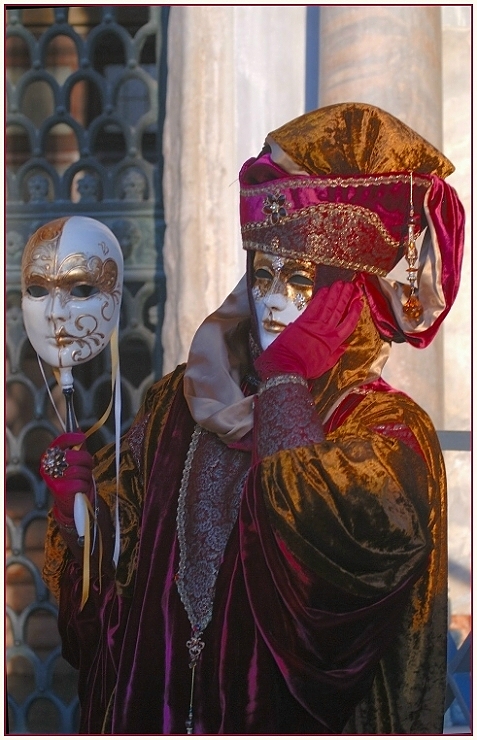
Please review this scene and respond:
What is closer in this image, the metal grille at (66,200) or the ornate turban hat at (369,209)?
the ornate turban hat at (369,209)

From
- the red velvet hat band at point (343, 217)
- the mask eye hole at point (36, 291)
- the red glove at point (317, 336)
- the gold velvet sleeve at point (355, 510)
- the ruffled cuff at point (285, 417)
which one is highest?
the red velvet hat band at point (343, 217)

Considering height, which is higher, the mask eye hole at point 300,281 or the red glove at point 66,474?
the mask eye hole at point 300,281

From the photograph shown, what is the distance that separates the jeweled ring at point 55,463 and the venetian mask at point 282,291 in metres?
0.49

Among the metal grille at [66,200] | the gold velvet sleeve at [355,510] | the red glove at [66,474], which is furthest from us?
the metal grille at [66,200]

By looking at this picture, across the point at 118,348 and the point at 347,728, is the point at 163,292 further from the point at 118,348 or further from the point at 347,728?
Result: the point at 347,728

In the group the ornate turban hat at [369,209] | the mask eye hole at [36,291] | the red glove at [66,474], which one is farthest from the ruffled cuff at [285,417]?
the mask eye hole at [36,291]

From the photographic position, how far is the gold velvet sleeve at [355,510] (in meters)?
2.67

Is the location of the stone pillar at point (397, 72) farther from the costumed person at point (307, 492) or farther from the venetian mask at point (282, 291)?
the venetian mask at point (282, 291)

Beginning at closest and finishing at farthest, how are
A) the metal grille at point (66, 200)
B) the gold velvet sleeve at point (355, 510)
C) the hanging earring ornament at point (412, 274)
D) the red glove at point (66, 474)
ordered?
the gold velvet sleeve at point (355, 510)
the hanging earring ornament at point (412, 274)
the red glove at point (66, 474)
the metal grille at point (66, 200)

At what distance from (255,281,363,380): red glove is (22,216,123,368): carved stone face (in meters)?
0.39

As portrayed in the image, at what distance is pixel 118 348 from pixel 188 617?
636mm

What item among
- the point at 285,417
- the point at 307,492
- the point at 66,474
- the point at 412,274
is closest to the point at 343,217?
the point at 412,274

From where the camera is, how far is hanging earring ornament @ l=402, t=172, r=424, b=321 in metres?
2.78

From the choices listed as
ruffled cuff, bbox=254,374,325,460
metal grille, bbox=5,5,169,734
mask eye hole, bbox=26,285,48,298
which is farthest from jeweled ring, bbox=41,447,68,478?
ruffled cuff, bbox=254,374,325,460
